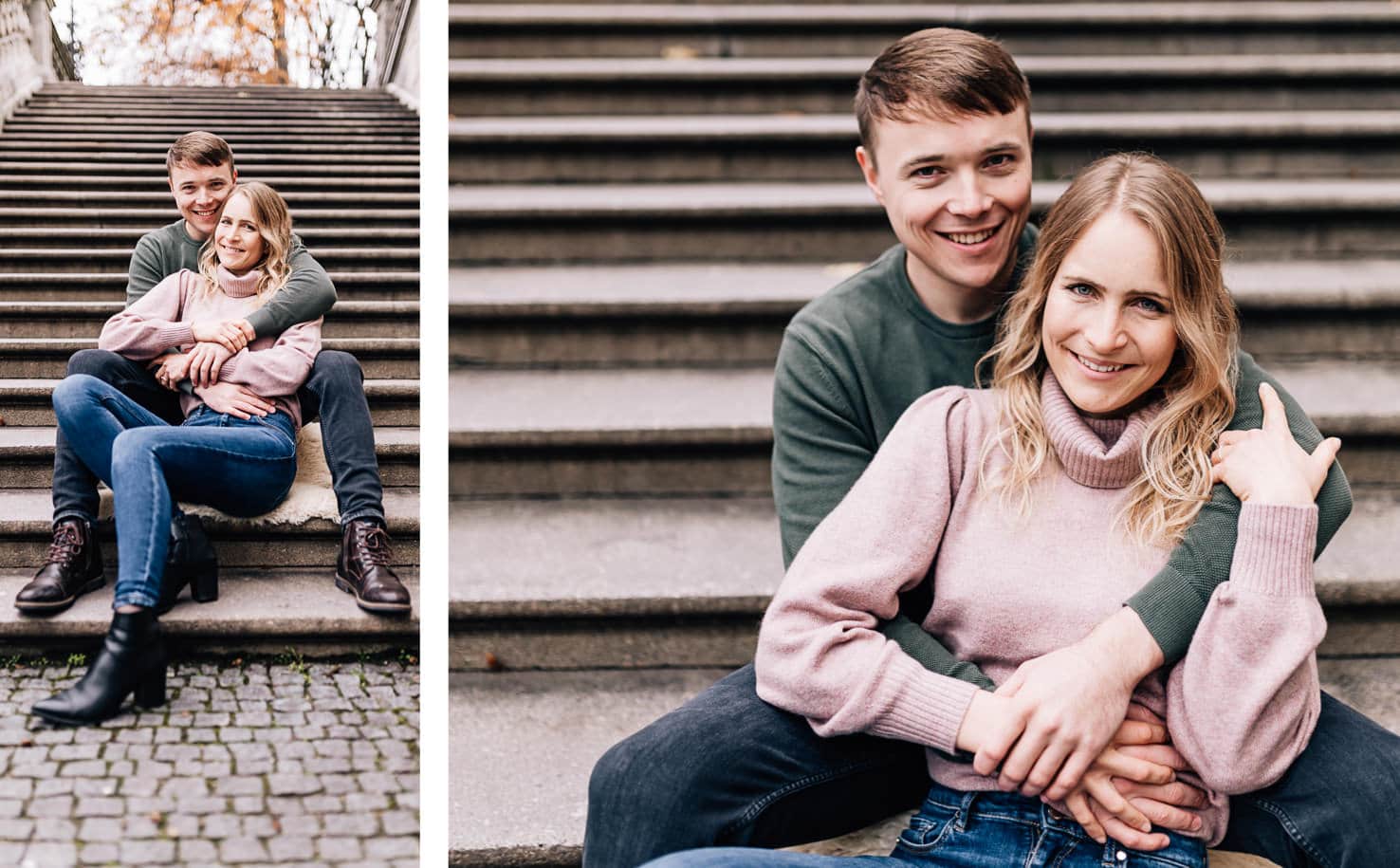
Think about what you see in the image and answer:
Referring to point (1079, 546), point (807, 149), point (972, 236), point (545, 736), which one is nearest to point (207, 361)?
point (545, 736)

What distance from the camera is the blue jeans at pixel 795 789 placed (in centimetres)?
124

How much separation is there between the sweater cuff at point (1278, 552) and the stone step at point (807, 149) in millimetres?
1729

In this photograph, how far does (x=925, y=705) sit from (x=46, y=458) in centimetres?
119

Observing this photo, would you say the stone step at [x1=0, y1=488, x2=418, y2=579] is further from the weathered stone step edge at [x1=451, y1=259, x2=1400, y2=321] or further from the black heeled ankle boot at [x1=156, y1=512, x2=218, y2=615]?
the weathered stone step edge at [x1=451, y1=259, x2=1400, y2=321]

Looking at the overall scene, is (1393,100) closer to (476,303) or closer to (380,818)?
(476,303)

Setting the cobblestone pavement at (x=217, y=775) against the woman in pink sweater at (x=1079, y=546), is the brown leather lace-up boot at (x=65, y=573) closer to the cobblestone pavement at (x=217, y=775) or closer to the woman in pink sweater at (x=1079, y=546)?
the cobblestone pavement at (x=217, y=775)

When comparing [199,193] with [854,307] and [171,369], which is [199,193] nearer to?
[171,369]

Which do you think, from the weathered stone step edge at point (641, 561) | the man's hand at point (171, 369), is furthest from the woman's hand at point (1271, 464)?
the man's hand at point (171, 369)

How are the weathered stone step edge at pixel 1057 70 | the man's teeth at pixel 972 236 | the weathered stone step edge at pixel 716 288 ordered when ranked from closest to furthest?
1. the man's teeth at pixel 972 236
2. the weathered stone step edge at pixel 716 288
3. the weathered stone step edge at pixel 1057 70

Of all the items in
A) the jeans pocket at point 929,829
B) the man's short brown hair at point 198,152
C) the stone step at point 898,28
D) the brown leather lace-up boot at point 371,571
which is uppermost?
the stone step at point 898,28

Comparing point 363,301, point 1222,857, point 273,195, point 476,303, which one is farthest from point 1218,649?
point 476,303

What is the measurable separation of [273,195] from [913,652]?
102cm

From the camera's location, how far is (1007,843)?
4.18ft

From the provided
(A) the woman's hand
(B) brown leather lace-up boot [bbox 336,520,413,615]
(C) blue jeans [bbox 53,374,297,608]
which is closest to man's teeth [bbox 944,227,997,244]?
(A) the woman's hand
